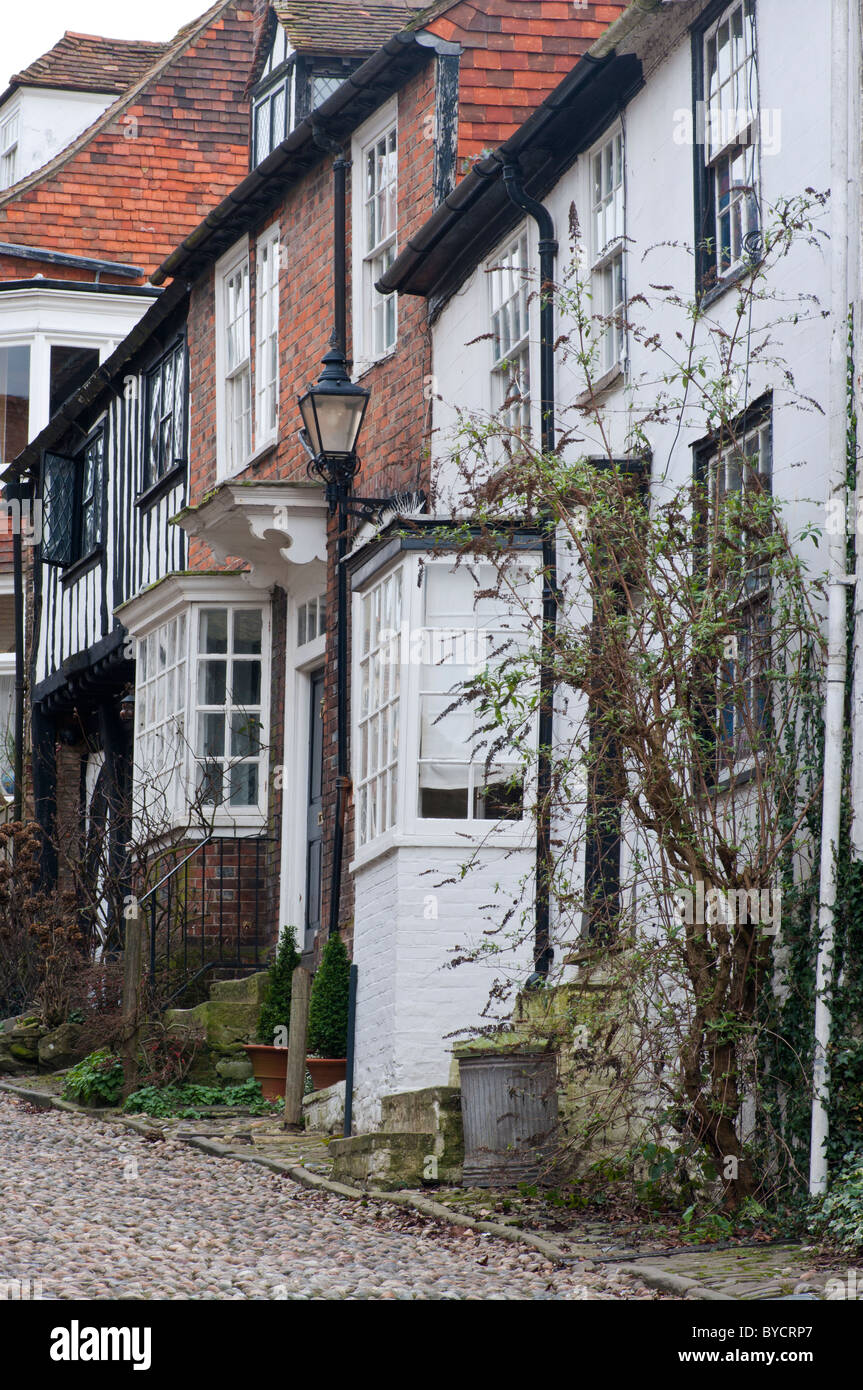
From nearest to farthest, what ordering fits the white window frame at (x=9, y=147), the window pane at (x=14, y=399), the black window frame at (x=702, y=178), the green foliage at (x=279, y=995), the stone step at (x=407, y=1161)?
1. the stone step at (x=407, y=1161)
2. the black window frame at (x=702, y=178)
3. the green foliage at (x=279, y=995)
4. the window pane at (x=14, y=399)
5. the white window frame at (x=9, y=147)

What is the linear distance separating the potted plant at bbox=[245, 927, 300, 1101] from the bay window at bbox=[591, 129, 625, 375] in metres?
4.77

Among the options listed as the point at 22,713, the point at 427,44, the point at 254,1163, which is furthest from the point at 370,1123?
the point at 22,713

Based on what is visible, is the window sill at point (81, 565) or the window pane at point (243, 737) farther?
the window sill at point (81, 565)

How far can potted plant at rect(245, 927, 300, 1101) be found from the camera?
1319 cm

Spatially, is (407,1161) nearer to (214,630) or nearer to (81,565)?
(214,630)

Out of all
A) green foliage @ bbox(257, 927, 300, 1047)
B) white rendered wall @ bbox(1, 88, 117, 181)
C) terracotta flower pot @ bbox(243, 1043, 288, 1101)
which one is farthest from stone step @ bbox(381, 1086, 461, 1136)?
white rendered wall @ bbox(1, 88, 117, 181)

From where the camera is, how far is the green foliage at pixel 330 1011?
41.6 ft

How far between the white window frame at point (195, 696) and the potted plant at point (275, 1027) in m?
1.44

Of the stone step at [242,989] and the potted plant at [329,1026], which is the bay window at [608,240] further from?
the stone step at [242,989]

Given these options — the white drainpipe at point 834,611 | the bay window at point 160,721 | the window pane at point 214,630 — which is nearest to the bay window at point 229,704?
the window pane at point 214,630

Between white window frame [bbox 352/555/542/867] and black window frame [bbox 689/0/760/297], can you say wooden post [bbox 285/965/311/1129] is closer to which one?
white window frame [bbox 352/555/542/867]

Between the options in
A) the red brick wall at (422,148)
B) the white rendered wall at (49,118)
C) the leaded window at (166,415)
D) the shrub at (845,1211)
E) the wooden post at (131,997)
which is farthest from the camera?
the white rendered wall at (49,118)

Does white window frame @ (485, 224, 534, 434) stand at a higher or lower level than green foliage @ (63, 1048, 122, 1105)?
higher

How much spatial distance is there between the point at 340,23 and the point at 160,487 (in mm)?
4639
